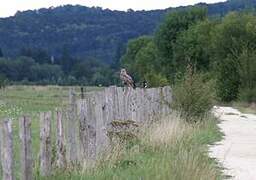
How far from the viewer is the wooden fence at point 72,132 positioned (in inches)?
333

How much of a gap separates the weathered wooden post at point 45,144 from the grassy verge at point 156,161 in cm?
20

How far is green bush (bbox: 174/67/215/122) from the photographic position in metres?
24.0

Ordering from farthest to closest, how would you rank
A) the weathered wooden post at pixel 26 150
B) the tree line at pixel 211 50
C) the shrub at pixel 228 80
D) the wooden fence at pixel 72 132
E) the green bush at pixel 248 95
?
the shrub at pixel 228 80 < the tree line at pixel 211 50 < the green bush at pixel 248 95 < the weathered wooden post at pixel 26 150 < the wooden fence at pixel 72 132

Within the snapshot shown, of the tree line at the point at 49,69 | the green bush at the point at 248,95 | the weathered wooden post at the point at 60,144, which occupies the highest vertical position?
the weathered wooden post at the point at 60,144

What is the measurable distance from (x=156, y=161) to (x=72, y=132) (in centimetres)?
191

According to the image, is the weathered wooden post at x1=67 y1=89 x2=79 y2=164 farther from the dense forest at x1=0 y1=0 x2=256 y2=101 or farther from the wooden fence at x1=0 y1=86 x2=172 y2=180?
the dense forest at x1=0 y1=0 x2=256 y2=101

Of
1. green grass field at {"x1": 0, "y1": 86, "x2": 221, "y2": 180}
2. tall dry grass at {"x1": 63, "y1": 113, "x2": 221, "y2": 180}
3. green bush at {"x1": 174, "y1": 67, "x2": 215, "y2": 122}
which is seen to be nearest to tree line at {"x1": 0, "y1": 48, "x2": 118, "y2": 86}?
green bush at {"x1": 174, "y1": 67, "x2": 215, "y2": 122}

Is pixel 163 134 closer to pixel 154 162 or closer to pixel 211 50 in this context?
pixel 154 162

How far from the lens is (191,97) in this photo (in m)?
24.3

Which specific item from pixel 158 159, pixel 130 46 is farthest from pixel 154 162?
pixel 130 46

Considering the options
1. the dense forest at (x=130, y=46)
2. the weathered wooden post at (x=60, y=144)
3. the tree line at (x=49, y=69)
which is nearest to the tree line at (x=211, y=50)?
the dense forest at (x=130, y=46)

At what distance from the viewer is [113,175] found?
34.5 ft

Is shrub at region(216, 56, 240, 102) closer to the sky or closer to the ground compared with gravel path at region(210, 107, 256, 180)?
closer to the ground

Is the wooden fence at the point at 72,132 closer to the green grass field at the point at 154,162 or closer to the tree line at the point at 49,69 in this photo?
the green grass field at the point at 154,162
